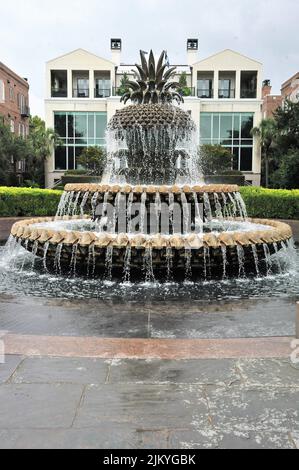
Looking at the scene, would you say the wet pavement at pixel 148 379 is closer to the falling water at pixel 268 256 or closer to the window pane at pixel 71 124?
the falling water at pixel 268 256

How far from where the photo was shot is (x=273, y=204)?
17344 millimetres

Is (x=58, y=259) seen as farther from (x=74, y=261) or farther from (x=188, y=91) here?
(x=188, y=91)

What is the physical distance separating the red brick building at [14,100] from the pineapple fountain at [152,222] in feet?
111

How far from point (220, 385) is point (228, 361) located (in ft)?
1.63

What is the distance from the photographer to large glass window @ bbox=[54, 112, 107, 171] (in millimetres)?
46219

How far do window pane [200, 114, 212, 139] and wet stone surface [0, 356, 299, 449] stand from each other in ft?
141

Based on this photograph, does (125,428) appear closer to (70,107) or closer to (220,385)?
(220,385)

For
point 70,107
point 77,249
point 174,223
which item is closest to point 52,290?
point 77,249

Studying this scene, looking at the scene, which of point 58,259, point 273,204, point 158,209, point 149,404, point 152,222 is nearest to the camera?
point 149,404

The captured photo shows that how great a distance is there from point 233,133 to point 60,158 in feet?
54.0

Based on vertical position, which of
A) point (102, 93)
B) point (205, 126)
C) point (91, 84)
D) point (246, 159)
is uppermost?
point (91, 84)

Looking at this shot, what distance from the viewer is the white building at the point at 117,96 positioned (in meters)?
46.0

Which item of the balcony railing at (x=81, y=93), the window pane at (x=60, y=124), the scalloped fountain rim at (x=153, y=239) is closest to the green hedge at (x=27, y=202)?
the scalloped fountain rim at (x=153, y=239)

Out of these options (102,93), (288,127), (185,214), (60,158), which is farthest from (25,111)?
(185,214)
